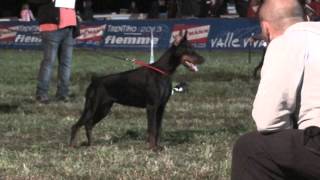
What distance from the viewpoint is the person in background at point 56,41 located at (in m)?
10.8

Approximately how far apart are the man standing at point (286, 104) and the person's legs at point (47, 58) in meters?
7.51

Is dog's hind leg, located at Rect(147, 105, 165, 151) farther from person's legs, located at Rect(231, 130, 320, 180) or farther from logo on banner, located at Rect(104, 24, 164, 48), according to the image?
logo on banner, located at Rect(104, 24, 164, 48)

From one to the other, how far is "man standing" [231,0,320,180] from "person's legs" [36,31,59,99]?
7507 mm

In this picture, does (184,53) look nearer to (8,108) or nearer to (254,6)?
(254,6)

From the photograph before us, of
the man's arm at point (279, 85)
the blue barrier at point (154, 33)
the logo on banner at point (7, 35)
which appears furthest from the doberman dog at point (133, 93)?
the logo on banner at point (7, 35)

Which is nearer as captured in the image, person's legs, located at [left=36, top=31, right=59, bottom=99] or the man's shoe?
person's legs, located at [left=36, top=31, right=59, bottom=99]

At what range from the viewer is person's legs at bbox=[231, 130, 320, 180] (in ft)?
11.5

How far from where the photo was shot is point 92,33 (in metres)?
24.4

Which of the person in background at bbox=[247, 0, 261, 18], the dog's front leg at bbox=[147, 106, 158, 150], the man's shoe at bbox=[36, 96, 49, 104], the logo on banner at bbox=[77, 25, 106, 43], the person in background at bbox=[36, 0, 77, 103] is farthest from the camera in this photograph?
the logo on banner at bbox=[77, 25, 106, 43]

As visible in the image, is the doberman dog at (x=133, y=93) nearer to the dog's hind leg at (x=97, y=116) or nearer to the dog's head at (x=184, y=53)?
Answer: the dog's hind leg at (x=97, y=116)

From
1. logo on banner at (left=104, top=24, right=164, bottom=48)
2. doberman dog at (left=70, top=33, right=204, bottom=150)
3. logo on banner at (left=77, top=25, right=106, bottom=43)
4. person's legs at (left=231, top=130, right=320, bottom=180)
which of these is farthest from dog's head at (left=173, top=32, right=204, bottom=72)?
logo on banner at (left=77, top=25, right=106, bottom=43)

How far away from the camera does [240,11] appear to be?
90.4ft

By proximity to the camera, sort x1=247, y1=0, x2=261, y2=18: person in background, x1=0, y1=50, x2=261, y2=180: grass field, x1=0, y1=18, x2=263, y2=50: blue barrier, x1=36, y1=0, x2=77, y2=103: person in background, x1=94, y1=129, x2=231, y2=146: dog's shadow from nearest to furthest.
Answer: x1=247, y1=0, x2=261, y2=18: person in background, x1=0, y1=50, x2=261, y2=180: grass field, x1=94, y1=129, x2=231, y2=146: dog's shadow, x1=36, y1=0, x2=77, y2=103: person in background, x1=0, y1=18, x2=263, y2=50: blue barrier

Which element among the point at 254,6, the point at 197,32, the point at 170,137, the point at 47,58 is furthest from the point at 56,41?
the point at 197,32
